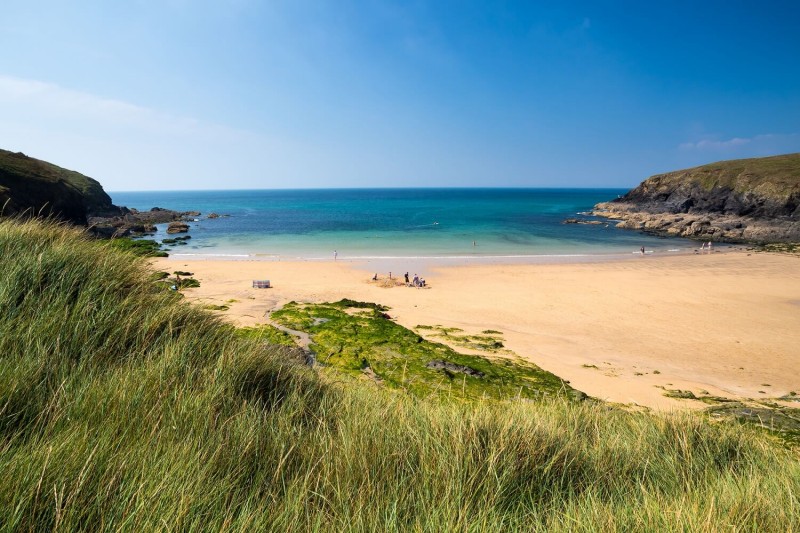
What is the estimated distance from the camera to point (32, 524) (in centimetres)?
162

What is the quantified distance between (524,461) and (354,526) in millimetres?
1554

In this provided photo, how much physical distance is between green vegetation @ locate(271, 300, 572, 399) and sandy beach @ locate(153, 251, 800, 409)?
139 cm

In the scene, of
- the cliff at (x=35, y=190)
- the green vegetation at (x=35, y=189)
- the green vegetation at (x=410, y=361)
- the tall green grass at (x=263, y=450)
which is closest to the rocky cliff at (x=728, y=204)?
the green vegetation at (x=410, y=361)

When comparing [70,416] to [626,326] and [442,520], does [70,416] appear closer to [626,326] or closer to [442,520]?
[442,520]

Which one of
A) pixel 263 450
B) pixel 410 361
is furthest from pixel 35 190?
pixel 263 450

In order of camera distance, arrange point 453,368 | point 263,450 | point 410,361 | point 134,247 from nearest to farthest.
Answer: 1. point 263,450
2. point 453,368
3. point 410,361
4. point 134,247

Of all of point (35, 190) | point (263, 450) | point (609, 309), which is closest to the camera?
point (263, 450)

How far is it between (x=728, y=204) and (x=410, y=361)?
70.3 meters

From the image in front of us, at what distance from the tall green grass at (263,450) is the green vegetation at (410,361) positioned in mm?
4417

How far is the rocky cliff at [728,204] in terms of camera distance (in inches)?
1943

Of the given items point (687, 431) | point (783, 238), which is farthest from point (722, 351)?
point (783, 238)

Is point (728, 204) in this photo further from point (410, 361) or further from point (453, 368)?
point (410, 361)

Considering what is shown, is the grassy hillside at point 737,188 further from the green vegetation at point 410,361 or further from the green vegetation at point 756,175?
the green vegetation at point 410,361

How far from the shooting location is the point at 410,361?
1102 centimetres
